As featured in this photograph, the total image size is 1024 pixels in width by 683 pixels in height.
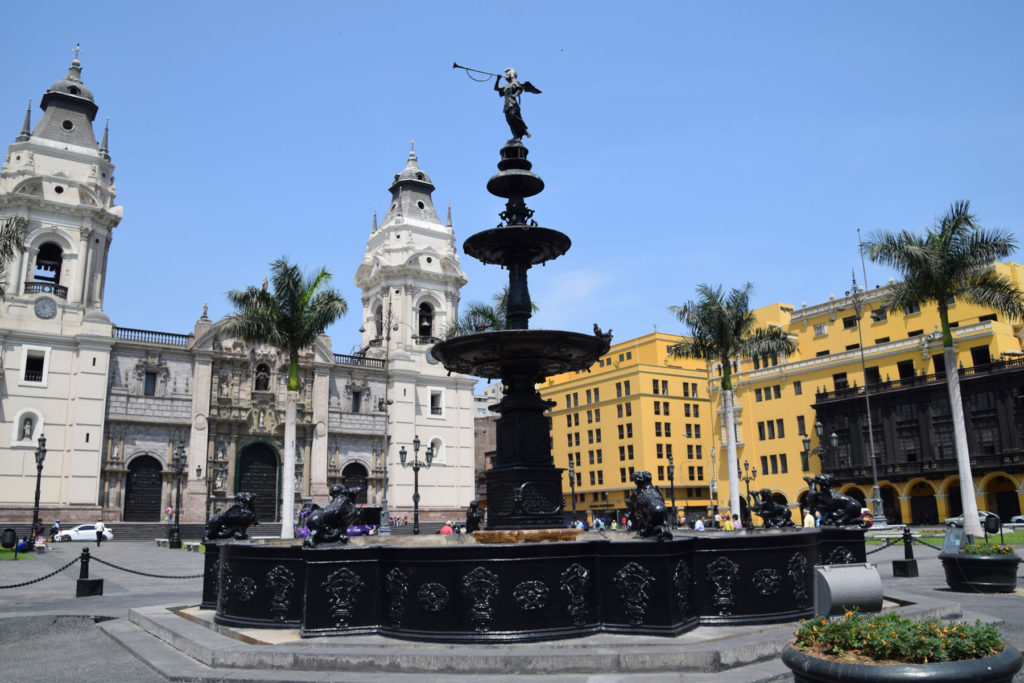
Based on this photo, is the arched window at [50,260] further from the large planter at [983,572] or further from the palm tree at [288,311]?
the large planter at [983,572]

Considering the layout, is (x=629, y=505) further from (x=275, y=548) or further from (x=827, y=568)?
(x=275, y=548)

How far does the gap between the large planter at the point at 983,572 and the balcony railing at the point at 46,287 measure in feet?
152

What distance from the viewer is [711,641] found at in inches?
309

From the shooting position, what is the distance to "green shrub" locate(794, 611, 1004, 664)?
171 inches

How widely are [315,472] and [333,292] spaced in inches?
901

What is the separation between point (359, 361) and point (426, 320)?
20.5 feet

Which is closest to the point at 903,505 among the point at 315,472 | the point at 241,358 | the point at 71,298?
the point at 315,472

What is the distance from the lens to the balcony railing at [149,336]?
46.7 meters

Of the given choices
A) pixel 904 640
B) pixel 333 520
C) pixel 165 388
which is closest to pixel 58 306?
pixel 165 388

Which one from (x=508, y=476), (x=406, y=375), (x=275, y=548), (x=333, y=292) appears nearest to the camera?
(x=275, y=548)

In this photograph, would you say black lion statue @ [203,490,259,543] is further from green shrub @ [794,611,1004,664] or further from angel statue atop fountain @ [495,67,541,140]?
green shrub @ [794,611,1004,664]

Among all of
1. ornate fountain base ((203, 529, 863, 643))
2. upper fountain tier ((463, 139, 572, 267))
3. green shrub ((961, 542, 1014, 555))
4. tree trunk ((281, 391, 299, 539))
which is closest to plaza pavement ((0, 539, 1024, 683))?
ornate fountain base ((203, 529, 863, 643))

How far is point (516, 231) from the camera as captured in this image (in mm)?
11828

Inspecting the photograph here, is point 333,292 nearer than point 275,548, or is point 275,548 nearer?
point 275,548
